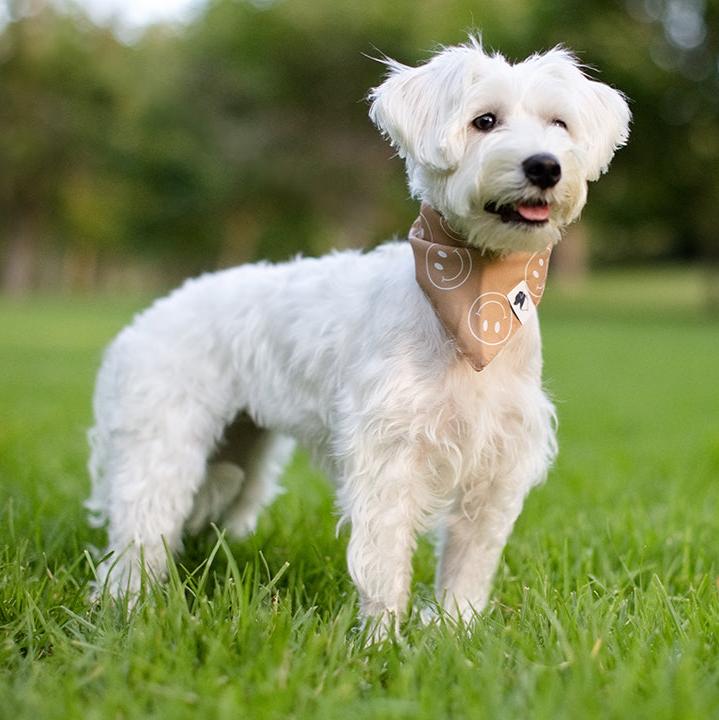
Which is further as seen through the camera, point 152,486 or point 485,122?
point 152,486

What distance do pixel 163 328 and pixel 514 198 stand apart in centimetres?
179

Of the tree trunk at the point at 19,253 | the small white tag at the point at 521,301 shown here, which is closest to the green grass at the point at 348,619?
the small white tag at the point at 521,301

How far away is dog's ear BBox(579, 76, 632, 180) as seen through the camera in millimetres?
3219

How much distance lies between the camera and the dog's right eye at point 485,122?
317cm

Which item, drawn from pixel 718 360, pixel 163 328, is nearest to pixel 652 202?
pixel 718 360

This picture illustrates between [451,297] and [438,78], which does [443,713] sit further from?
[438,78]

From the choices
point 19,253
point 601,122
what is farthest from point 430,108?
point 19,253

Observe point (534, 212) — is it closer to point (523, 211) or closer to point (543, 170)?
point (523, 211)

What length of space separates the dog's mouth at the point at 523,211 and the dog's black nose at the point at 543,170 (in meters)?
0.07

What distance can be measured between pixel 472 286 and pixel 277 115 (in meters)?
35.4

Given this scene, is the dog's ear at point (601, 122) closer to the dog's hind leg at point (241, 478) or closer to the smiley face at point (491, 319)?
the smiley face at point (491, 319)

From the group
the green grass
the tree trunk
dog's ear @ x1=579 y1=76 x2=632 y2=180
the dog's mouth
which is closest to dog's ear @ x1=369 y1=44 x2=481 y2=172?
the dog's mouth

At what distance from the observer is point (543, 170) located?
2922 mm

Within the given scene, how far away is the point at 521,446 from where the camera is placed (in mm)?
3445
